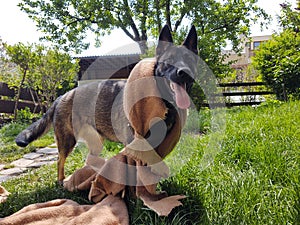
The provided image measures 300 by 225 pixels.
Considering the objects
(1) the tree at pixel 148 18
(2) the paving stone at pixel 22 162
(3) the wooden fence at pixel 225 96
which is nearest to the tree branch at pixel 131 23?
(1) the tree at pixel 148 18

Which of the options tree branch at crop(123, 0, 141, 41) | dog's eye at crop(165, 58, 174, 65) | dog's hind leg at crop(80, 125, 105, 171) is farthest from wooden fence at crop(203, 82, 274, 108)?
dog's eye at crop(165, 58, 174, 65)

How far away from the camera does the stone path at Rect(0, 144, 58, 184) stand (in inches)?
148

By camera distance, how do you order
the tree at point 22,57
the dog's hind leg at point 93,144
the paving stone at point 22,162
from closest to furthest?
1. the dog's hind leg at point 93,144
2. the paving stone at point 22,162
3. the tree at point 22,57

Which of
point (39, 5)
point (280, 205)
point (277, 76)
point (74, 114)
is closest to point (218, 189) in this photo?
point (280, 205)

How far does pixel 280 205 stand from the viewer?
170 cm

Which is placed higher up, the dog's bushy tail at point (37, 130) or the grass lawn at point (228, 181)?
the dog's bushy tail at point (37, 130)

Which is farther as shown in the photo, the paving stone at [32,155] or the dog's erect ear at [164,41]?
the paving stone at [32,155]

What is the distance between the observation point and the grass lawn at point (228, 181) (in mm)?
1718

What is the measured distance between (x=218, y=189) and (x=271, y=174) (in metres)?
0.51

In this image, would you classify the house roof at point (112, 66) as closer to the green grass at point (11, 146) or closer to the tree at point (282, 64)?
the green grass at point (11, 146)

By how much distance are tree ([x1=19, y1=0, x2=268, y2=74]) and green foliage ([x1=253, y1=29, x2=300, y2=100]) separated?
108 centimetres

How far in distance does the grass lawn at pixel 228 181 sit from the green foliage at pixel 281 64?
15.4 feet

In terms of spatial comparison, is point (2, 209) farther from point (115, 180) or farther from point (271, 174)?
point (271, 174)

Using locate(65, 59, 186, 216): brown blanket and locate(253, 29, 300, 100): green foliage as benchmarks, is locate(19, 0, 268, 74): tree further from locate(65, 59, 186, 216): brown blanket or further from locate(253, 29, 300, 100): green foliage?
locate(65, 59, 186, 216): brown blanket
